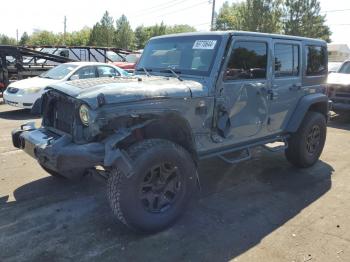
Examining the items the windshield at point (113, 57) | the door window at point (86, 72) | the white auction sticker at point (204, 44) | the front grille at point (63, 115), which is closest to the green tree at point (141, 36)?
the windshield at point (113, 57)

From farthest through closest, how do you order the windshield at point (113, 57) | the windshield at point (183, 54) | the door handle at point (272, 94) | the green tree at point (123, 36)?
the green tree at point (123, 36) → the windshield at point (113, 57) → the door handle at point (272, 94) → the windshield at point (183, 54)

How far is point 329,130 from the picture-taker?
9422 mm

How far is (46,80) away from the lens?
430 inches

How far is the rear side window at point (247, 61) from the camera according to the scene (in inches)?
175

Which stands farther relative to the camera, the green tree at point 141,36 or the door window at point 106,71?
the green tree at point 141,36

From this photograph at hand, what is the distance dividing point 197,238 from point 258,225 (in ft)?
2.42

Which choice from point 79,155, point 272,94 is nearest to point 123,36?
point 272,94

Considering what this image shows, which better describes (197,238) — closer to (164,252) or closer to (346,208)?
(164,252)

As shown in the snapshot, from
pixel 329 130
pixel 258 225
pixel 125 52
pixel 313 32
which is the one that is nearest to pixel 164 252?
pixel 258 225

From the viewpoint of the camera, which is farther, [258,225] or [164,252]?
[258,225]

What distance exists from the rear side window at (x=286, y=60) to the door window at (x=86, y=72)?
6742 millimetres

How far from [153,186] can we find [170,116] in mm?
718

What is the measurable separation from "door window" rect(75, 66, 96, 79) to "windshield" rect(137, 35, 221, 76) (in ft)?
19.3

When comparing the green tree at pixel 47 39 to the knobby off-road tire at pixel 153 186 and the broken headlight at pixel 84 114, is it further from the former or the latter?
the knobby off-road tire at pixel 153 186
